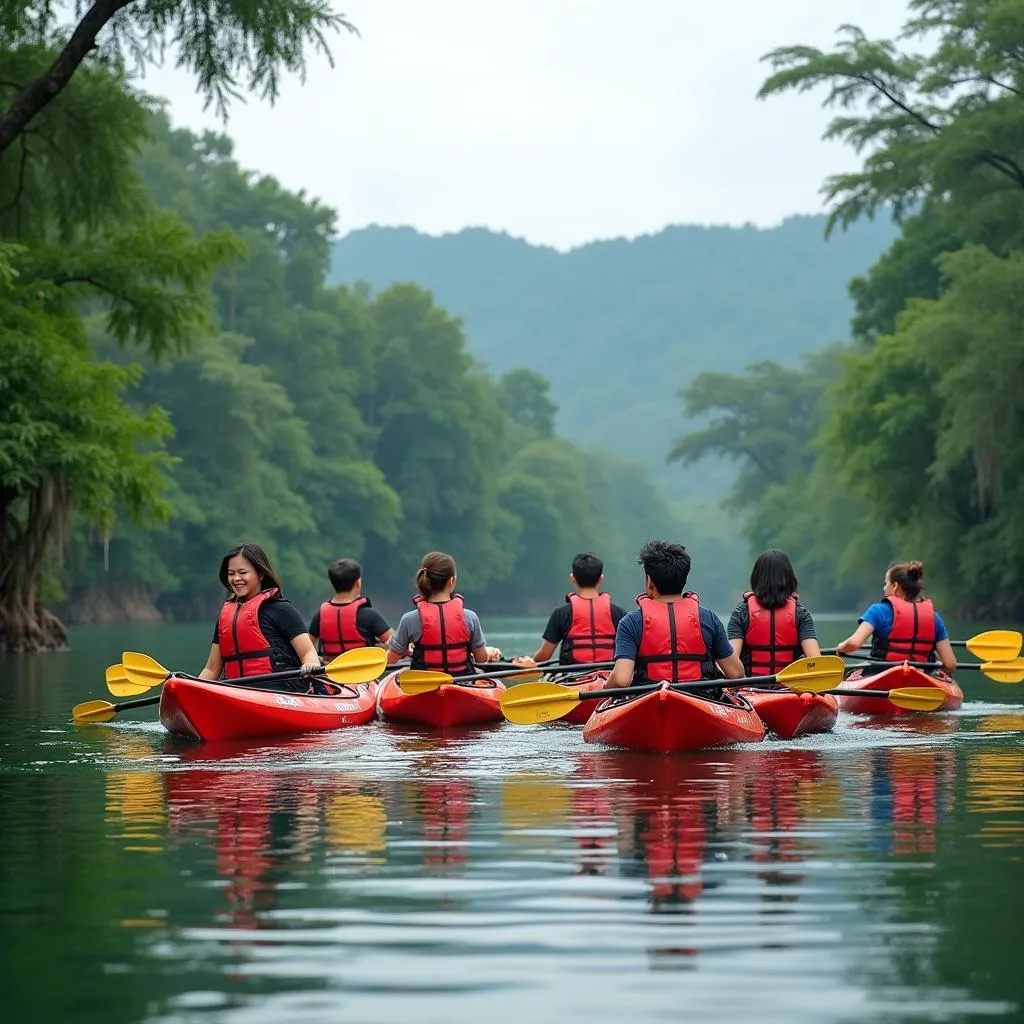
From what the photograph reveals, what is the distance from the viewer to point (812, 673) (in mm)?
13180

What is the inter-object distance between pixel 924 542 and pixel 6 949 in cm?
4194

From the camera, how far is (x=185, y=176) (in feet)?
275

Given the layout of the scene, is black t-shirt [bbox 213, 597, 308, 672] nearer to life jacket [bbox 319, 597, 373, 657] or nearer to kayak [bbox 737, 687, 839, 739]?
life jacket [bbox 319, 597, 373, 657]

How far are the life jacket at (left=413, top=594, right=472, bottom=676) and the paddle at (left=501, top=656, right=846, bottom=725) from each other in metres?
2.83

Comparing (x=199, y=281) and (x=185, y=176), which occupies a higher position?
(x=185, y=176)

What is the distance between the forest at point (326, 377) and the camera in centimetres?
2978

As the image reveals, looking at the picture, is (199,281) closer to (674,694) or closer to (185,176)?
(674,694)

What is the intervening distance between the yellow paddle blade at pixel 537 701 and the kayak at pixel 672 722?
266 millimetres

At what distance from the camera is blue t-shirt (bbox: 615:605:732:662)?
41.8 ft

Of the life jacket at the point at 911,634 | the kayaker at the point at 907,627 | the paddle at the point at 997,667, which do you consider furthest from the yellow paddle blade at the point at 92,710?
the life jacket at the point at 911,634

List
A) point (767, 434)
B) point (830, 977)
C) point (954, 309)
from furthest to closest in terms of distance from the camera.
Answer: point (767, 434), point (954, 309), point (830, 977)

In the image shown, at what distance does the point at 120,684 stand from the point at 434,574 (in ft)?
8.33

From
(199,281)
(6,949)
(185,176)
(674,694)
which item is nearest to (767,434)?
(185,176)

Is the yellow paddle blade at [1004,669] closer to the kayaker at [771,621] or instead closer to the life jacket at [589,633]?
the kayaker at [771,621]
